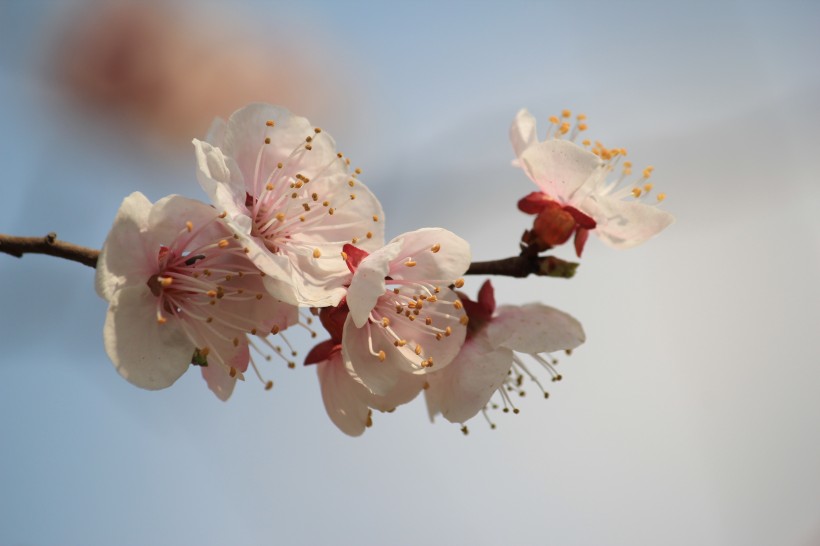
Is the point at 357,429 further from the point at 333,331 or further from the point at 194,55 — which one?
the point at 194,55

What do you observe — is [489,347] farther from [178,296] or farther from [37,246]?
[37,246]

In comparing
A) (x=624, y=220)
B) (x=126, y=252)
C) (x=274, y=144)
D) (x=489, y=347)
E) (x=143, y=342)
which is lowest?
(x=143, y=342)

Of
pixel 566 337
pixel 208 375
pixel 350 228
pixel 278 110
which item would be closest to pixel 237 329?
pixel 208 375

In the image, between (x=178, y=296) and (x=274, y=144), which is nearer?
(x=178, y=296)

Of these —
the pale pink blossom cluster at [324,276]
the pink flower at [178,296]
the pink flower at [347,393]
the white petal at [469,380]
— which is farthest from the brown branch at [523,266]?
the pink flower at [178,296]

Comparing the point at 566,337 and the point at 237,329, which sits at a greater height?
the point at 566,337

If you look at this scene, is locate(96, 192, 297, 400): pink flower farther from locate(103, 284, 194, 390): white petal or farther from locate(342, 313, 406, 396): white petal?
locate(342, 313, 406, 396): white petal

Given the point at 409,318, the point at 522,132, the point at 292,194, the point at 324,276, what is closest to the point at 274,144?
the point at 292,194

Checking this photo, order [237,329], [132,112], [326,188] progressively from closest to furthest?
[237,329]
[326,188]
[132,112]
